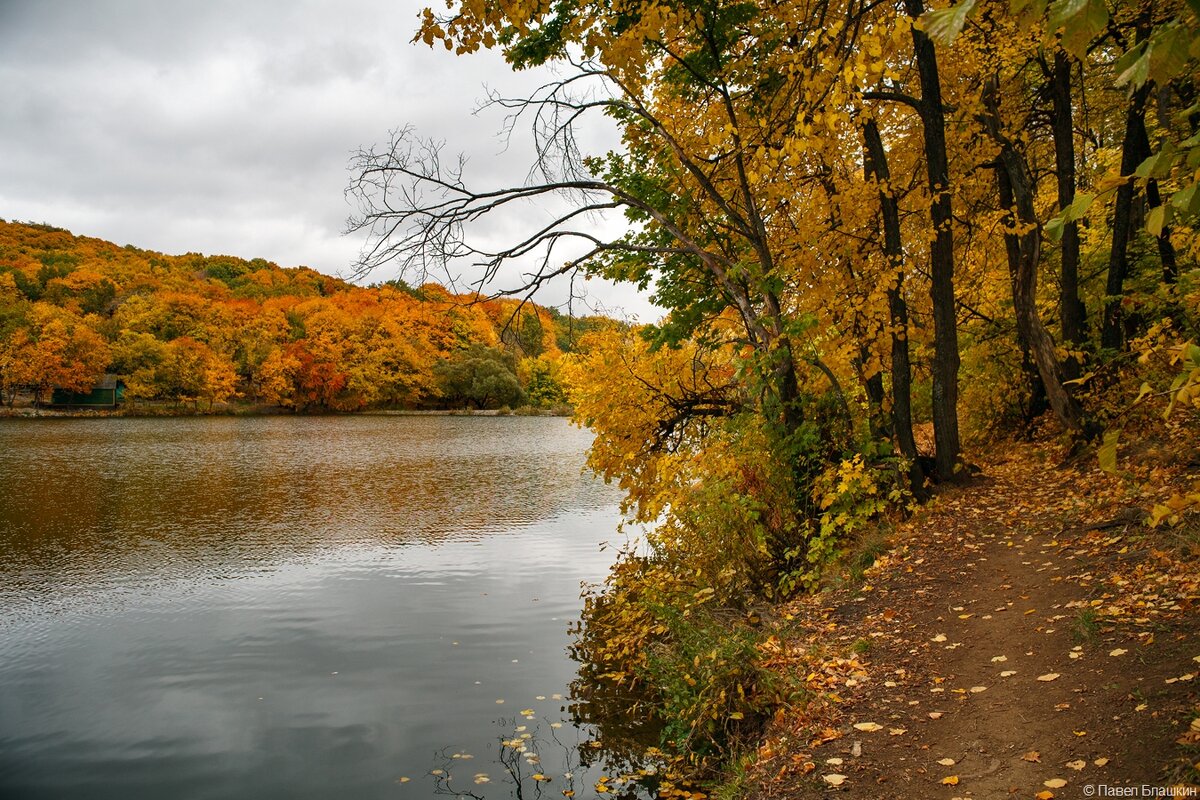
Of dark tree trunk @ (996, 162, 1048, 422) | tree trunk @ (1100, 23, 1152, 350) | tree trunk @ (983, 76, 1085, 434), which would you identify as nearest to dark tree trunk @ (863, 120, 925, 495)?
tree trunk @ (983, 76, 1085, 434)

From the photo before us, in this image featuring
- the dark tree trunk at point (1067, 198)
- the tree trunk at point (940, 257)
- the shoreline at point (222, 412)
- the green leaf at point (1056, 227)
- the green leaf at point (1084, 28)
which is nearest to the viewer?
the green leaf at point (1084, 28)

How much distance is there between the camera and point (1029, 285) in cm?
941

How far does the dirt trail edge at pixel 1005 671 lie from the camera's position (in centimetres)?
363

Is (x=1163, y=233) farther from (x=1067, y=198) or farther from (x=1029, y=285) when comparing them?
(x=1029, y=285)

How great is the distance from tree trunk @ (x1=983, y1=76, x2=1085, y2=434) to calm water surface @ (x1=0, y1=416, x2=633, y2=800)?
7.49 metres

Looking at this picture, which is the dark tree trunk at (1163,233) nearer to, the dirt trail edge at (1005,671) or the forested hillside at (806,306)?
the forested hillside at (806,306)

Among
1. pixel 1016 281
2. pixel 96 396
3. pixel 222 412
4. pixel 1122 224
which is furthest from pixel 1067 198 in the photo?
pixel 96 396

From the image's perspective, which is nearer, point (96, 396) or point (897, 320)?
point (897, 320)

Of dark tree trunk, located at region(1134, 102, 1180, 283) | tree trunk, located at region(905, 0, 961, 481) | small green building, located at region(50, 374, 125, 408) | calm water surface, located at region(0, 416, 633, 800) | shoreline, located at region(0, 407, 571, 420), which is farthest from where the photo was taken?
small green building, located at region(50, 374, 125, 408)

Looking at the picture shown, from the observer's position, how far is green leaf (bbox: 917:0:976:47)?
5.58 feet

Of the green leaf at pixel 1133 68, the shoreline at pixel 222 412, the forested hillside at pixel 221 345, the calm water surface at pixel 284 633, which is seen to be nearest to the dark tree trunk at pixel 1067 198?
the calm water surface at pixel 284 633

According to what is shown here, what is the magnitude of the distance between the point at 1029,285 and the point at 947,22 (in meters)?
9.09

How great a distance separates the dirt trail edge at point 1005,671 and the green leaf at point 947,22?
3.24 meters

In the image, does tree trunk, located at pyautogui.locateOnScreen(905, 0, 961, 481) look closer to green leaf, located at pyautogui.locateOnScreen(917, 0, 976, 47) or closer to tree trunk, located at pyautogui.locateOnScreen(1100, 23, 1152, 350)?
tree trunk, located at pyautogui.locateOnScreen(1100, 23, 1152, 350)
